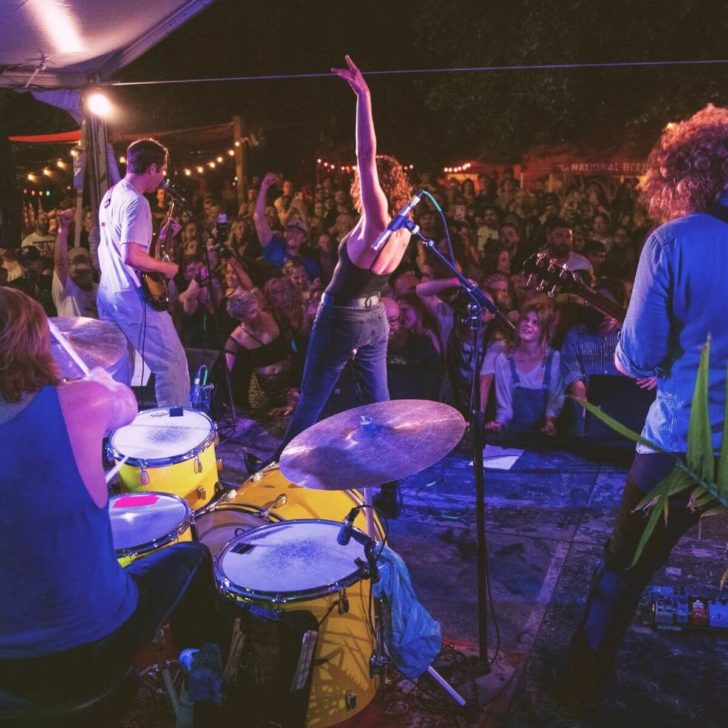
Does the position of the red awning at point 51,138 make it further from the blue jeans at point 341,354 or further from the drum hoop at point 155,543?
the drum hoop at point 155,543

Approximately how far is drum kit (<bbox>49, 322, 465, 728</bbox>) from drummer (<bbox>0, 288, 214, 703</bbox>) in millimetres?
453

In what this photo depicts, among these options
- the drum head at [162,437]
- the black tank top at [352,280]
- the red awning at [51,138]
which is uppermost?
the red awning at [51,138]

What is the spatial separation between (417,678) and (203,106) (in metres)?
18.4

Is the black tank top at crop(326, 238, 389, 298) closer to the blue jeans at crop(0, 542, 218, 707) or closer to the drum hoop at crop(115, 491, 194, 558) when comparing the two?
the drum hoop at crop(115, 491, 194, 558)

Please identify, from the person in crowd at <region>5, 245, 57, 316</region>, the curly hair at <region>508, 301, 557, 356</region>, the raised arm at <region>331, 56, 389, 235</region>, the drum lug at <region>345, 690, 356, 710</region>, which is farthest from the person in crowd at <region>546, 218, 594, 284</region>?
the person in crowd at <region>5, 245, 57, 316</region>

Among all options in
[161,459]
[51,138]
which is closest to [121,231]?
[161,459]

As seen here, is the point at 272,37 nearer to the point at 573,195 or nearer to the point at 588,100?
the point at 588,100

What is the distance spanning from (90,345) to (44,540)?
4.47 feet

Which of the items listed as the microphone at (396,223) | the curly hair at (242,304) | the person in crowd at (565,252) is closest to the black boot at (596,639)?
the microphone at (396,223)

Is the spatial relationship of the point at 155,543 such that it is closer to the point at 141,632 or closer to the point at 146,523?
the point at 146,523

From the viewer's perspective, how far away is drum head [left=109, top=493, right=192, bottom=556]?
2719 millimetres

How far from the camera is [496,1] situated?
13.1 metres

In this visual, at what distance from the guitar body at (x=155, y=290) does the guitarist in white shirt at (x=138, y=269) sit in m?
0.02

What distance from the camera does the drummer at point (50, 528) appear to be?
1.99 metres
